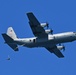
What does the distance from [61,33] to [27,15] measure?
10858mm

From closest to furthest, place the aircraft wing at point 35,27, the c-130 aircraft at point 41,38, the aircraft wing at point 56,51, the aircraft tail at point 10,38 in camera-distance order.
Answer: the aircraft wing at point 35,27
the c-130 aircraft at point 41,38
the aircraft tail at point 10,38
the aircraft wing at point 56,51

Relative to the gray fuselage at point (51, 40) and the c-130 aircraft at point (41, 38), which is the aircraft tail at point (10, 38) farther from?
the gray fuselage at point (51, 40)

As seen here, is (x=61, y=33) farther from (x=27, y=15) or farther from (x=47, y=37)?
(x=27, y=15)

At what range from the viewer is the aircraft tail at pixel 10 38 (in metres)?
105

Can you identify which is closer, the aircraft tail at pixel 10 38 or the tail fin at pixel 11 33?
the aircraft tail at pixel 10 38

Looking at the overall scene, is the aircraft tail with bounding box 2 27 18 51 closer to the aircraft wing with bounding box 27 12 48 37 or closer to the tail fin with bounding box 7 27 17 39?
the tail fin with bounding box 7 27 17 39

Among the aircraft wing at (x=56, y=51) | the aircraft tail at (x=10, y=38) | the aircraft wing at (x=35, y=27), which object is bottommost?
the aircraft wing at (x=56, y=51)

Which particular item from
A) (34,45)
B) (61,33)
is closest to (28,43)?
(34,45)

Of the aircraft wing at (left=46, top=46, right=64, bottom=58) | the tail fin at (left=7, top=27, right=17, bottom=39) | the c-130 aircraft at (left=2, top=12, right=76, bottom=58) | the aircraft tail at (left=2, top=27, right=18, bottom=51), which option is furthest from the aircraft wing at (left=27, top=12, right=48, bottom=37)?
the aircraft wing at (left=46, top=46, right=64, bottom=58)

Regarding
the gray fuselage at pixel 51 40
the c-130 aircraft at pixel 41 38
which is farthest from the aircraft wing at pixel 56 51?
the gray fuselage at pixel 51 40

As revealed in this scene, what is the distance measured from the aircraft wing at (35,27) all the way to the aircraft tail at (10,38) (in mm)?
6790

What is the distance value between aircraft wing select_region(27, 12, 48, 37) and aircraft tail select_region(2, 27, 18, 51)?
6.79 m

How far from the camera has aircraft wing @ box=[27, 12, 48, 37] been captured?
96625mm

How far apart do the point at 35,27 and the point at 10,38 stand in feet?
27.3
